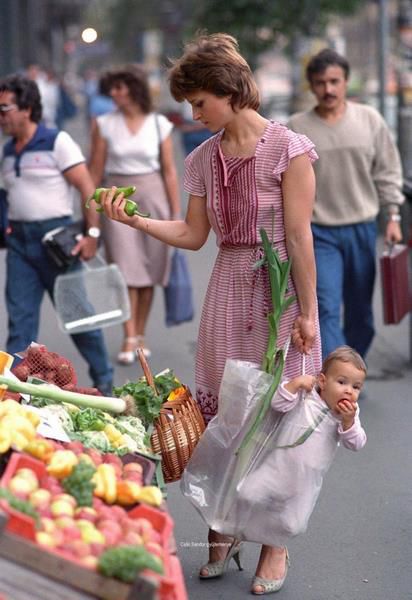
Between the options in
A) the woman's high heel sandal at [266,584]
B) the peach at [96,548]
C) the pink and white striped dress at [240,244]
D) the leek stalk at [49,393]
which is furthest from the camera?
the woman's high heel sandal at [266,584]

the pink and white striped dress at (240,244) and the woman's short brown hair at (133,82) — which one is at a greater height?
the woman's short brown hair at (133,82)

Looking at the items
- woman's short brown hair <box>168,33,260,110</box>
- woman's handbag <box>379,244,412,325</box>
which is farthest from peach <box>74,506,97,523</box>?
woman's handbag <box>379,244,412,325</box>

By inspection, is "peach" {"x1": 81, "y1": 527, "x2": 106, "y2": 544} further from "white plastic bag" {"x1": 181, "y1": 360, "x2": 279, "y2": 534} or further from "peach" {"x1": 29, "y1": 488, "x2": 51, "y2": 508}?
"white plastic bag" {"x1": 181, "y1": 360, "x2": 279, "y2": 534}

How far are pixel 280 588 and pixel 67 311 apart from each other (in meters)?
2.65

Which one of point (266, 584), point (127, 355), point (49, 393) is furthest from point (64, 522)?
point (127, 355)

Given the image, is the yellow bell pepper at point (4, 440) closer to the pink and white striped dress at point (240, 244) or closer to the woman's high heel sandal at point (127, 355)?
the pink and white striped dress at point (240, 244)

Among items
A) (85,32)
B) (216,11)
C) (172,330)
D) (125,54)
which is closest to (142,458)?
(85,32)

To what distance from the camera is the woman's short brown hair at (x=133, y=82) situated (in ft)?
25.7

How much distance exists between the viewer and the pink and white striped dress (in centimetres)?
414

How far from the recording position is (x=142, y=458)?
150 inches

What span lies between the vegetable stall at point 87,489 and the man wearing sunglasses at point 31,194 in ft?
6.54

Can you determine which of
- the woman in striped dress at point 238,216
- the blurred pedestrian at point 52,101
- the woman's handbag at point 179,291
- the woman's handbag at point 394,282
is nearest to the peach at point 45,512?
the woman in striped dress at point 238,216

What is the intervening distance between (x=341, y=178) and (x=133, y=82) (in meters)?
1.94

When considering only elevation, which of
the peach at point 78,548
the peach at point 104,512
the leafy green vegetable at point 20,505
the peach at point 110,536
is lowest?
the peach at point 104,512
